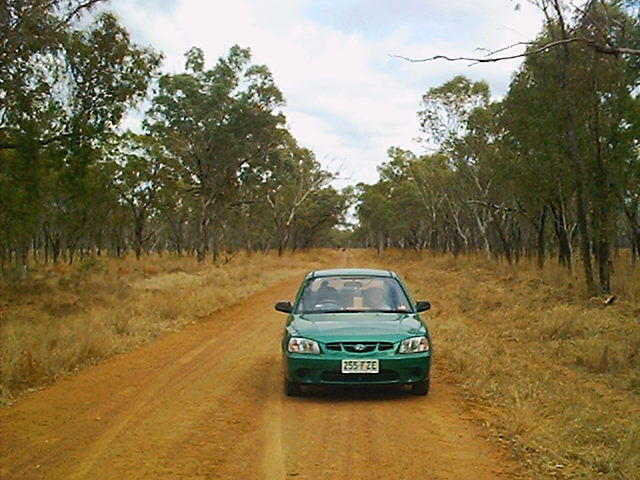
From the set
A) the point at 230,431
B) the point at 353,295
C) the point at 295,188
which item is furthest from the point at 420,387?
the point at 295,188

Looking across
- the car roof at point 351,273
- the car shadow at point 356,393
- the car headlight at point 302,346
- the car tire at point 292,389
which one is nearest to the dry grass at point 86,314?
the car tire at point 292,389

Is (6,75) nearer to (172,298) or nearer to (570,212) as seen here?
(172,298)

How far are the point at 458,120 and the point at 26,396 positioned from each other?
113 ft

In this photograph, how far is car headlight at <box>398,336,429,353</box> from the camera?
768cm

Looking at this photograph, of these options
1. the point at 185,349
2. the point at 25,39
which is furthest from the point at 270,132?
the point at 185,349

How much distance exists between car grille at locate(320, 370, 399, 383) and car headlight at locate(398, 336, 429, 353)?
0.98 feet

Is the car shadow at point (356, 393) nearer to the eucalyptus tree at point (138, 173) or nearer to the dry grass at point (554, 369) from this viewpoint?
the dry grass at point (554, 369)

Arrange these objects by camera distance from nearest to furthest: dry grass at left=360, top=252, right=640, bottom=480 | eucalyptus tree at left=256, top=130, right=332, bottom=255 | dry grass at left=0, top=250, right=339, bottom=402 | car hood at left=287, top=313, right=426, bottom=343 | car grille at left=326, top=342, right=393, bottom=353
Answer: dry grass at left=360, top=252, right=640, bottom=480, car grille at left=326, top=342, right=393, bottom=353, car hood at left=287, top=313, right=426, bottom=343, dry grass at left=0, top=250, right=339, bottom=402, eucalyptus tree at left=256, top=130, right=332, bottom=255

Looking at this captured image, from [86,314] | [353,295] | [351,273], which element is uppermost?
[351,273]

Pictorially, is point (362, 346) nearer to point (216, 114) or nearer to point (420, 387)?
point (420, 387)

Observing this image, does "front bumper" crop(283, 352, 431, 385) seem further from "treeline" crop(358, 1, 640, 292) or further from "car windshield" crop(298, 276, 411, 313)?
"treeline" crop(358, 1, 640, 292)

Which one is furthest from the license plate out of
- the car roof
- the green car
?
the car roof

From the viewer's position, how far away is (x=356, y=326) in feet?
26.6

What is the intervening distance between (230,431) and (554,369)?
5.87 m
